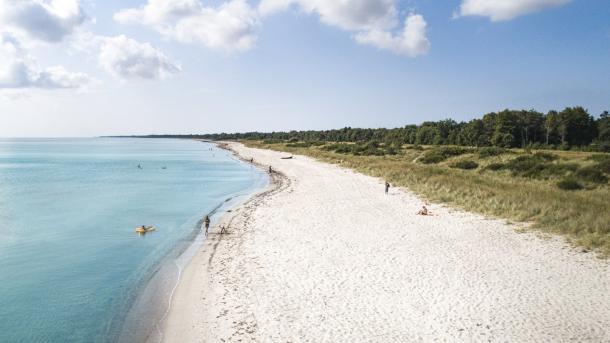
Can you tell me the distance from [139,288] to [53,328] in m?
3.16

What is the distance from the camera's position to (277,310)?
38.4 ft

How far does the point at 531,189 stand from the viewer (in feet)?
92.5

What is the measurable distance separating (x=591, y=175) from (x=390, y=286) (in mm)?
28724

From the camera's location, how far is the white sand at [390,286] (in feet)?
34.1

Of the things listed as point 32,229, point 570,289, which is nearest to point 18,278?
point 32,229

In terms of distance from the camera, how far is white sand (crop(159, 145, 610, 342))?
1040 centimetres

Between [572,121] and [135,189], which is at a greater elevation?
[572,121]

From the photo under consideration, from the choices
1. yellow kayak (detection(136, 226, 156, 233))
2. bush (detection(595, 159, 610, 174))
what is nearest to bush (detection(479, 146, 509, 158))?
bush (detection(595, 159, 610, 174))

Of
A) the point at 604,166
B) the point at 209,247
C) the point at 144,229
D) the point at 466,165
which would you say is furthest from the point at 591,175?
the point at 144,229

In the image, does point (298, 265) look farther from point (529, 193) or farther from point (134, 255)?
point (529, 193)

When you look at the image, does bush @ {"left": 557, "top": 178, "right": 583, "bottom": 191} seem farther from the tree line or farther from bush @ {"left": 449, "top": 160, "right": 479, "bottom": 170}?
the tree line

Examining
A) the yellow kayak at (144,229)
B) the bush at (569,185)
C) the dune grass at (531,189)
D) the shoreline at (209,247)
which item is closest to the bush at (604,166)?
the dune grass at (531,189)

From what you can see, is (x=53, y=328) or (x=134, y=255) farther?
(x=134, y=255)

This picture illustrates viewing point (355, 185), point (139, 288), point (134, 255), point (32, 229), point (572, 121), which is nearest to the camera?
point (139, 288)
